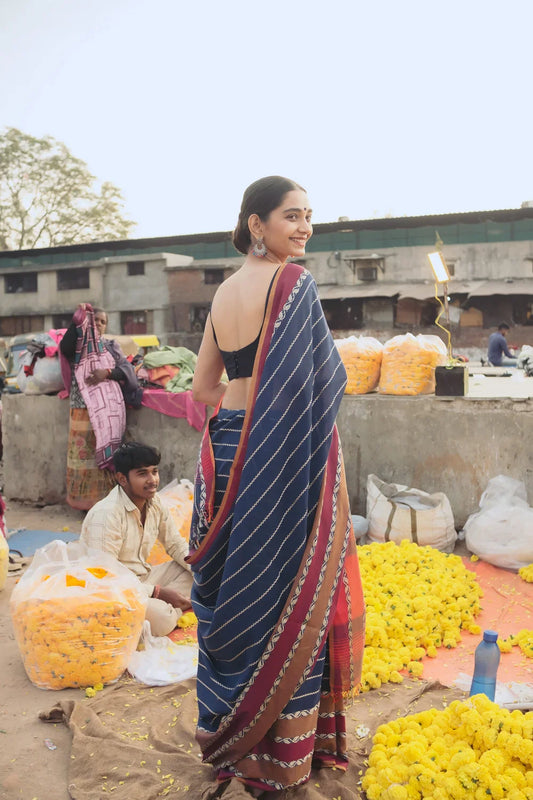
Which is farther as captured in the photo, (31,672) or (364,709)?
(31,672)

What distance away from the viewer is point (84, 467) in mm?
6238

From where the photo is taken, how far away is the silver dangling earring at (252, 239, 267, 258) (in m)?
2.24

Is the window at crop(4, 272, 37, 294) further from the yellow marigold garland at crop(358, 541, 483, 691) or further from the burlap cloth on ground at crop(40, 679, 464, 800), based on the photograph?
the burlap cloth on ground at crop(40, 679, 464, 800)

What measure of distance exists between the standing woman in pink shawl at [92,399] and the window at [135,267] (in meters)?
21.1

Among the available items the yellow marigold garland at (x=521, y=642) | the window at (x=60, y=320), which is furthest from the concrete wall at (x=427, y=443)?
the window at (x=60, y=320)

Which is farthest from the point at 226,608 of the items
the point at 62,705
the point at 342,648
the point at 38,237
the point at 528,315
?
the point at 38,237

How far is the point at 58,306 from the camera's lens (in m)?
28.5

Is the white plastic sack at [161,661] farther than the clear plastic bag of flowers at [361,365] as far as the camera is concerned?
No

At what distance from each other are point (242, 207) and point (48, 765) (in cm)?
220

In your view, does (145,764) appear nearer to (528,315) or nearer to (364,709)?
(364,709)

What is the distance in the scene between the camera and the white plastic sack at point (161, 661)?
3293mm

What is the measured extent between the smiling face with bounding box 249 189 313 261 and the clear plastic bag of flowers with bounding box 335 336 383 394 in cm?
352

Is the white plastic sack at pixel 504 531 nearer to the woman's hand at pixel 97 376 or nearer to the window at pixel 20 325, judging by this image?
the woman's hand at pixel 97 376

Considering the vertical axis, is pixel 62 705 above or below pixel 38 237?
below
